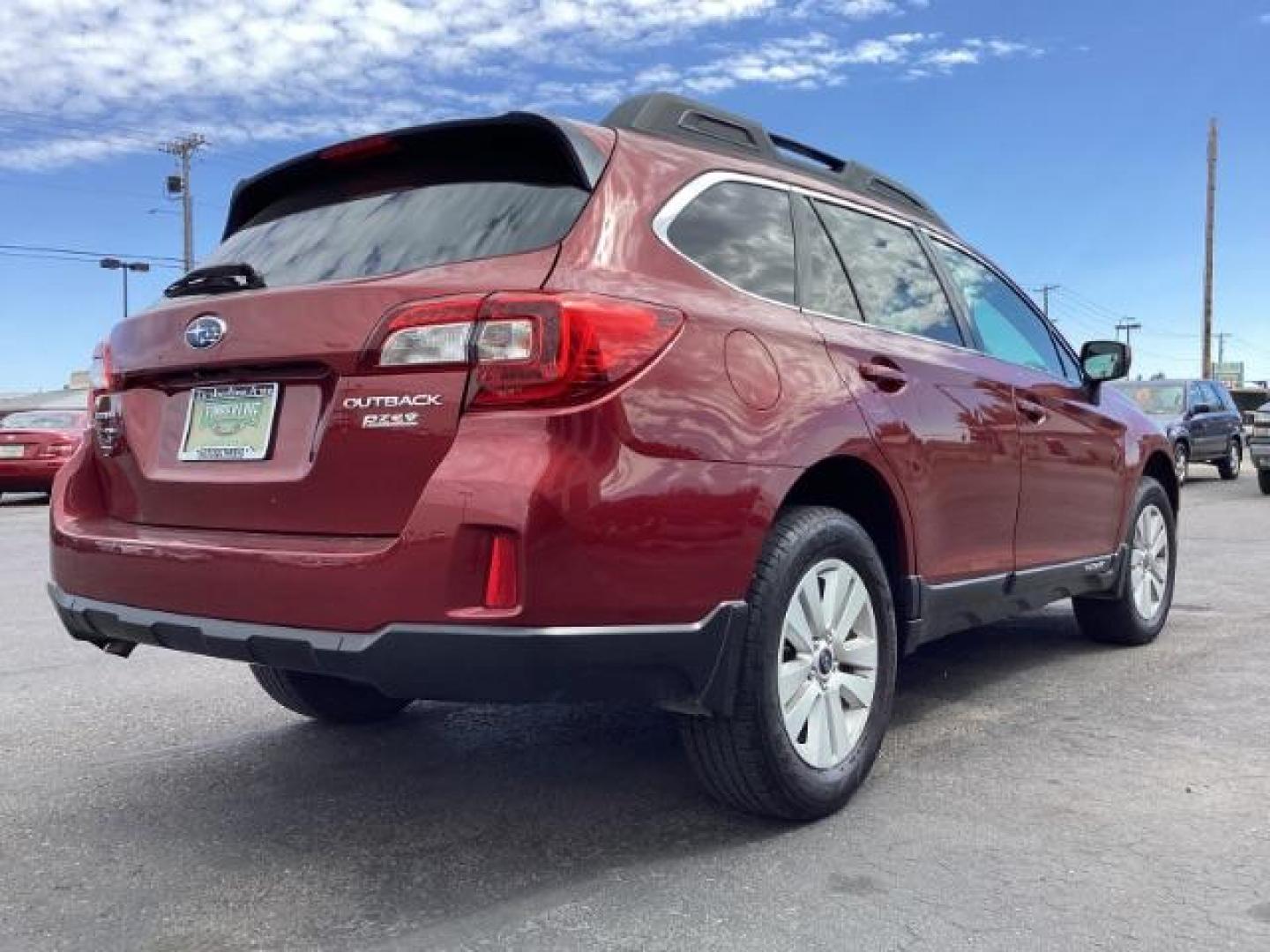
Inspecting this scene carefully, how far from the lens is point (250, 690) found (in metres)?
4.90

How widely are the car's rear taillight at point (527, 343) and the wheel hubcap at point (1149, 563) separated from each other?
364cm

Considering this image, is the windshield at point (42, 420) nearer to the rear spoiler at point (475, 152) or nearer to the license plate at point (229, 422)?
the rear spoiler at point (475, 152)

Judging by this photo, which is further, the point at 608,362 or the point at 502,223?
the point at 502,223

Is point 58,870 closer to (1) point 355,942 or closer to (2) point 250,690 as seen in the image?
(1) point 355,942

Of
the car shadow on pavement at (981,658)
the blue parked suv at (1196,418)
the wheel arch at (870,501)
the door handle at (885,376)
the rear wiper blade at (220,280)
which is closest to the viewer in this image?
the rear wiper blade at (220,280)

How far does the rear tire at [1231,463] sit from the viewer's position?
1980 cm

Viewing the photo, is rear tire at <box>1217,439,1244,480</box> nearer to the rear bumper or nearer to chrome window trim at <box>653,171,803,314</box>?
chrome window trim at <box>653,171,803,314</box>

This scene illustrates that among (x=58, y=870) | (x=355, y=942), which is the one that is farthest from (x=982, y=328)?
(x=58, y=870)

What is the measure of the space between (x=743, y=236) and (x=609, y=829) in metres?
1.69

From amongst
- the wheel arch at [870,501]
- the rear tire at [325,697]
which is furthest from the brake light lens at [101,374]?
the wheel arch at [870,501]

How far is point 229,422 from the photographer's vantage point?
9.81 ft

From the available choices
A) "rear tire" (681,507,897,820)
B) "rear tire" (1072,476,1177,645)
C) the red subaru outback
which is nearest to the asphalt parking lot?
"rear tire" (681,507,897,820)

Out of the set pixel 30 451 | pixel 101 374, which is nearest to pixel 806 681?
pixel 101 374

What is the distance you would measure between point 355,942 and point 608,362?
1381mm
